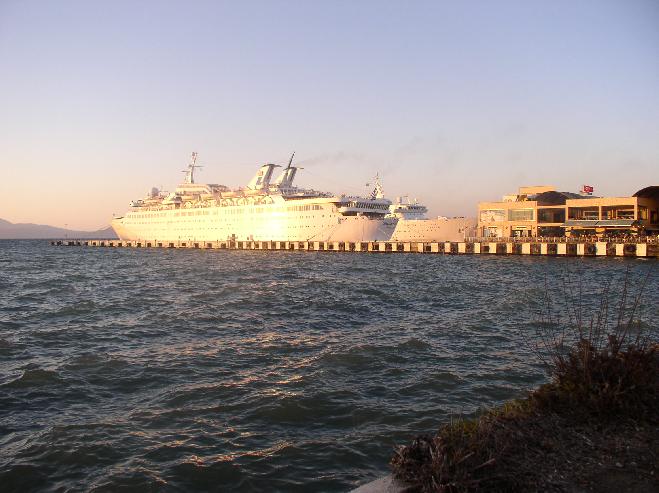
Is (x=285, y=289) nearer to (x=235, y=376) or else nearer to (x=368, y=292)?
(x=368, y=292)

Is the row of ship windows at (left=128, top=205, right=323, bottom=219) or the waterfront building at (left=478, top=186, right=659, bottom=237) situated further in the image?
the row of ship windows at (left=128, top=205, right=323, bottom=219)

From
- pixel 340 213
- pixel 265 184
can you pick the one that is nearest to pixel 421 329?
pixel 340 213

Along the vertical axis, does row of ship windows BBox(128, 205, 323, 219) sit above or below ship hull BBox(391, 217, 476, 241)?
above

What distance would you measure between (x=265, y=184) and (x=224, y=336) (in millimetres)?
86165

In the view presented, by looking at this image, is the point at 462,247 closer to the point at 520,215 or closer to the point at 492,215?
the point at 492,215

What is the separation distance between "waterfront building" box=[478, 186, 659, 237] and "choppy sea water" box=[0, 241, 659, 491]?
41.7 meters

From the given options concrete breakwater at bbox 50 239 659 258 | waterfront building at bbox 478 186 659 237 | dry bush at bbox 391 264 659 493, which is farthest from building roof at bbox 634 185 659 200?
dry bush at bbox 391 264 659 493

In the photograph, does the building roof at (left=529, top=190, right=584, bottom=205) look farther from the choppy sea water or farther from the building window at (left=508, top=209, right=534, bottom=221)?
the choppy sea water

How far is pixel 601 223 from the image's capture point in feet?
189

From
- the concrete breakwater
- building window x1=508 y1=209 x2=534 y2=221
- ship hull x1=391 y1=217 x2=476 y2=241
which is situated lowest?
the concrete breakwater

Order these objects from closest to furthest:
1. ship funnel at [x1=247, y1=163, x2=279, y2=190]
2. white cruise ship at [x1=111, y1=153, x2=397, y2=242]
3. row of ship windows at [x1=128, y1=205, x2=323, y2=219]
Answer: white cruise ship at [x1=111, y1=153, x2=397, y2=242] < row of ship windows at [x1=128, y1=205, x2=323, y2=219] < ship funnel at [x1=247, y1=163, x2=279, y2=190]

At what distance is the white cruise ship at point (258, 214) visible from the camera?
7950 centimetres

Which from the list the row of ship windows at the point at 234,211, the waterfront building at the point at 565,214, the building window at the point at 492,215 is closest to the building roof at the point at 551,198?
the waterfront building at the point at 565,214

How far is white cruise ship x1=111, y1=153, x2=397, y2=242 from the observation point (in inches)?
3130
